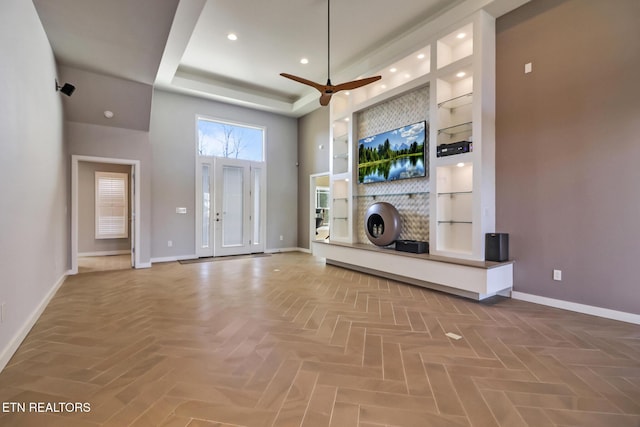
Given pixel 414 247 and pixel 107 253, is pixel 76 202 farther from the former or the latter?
pixel 414 247

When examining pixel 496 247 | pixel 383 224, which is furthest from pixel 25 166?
pixel 496 247

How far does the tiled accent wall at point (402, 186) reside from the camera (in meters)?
4.64

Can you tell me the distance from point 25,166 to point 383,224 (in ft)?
14.1

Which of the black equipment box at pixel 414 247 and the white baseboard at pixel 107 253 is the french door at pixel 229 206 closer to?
the white baseboard at pixel 107 253

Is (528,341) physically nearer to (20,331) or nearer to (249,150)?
(20,331)

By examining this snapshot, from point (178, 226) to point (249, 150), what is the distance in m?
2.51

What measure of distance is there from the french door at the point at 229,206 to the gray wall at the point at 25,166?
297 centimetres

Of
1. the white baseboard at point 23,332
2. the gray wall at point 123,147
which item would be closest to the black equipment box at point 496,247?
the white baseboard at point 23,332

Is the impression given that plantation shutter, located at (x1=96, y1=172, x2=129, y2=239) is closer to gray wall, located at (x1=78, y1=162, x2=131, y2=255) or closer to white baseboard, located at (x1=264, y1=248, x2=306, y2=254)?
gray wall, located at (x1=78, y1=162, x2=131, y2=255)

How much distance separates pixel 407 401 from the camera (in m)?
1.69

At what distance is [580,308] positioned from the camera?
10.4 ft

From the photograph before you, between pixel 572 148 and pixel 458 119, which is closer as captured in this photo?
pixel 572 148

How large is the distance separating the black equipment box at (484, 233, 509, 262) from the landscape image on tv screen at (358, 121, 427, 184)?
1.37m

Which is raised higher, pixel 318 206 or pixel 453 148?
pixel 453 148
